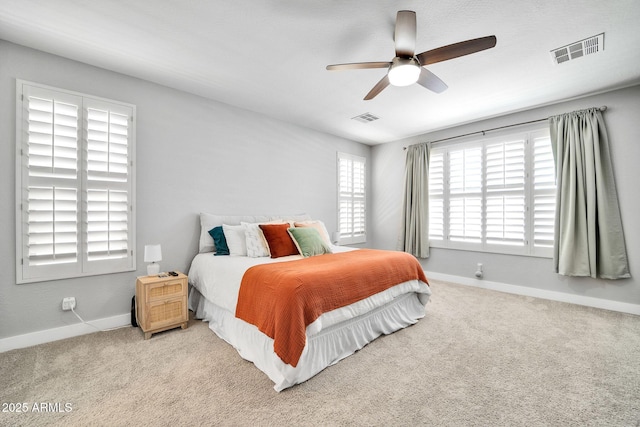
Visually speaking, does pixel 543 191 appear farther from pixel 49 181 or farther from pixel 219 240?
pixel 49 181

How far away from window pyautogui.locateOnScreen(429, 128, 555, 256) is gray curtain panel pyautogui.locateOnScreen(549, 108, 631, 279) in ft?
0.60

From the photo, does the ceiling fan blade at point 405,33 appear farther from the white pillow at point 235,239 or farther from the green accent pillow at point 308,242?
the white pillow at point 235,239

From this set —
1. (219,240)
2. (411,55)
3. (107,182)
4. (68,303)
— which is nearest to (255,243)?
(219,240)

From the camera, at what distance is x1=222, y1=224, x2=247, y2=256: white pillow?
3111 millimetres

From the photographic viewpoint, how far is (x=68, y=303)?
99.7 inches

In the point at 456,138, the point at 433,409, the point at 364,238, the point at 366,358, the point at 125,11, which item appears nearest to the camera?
the point at 433,409

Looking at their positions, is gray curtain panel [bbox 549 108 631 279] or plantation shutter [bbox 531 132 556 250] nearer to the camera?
gray curtain panel [bbox 549 108 631 279]

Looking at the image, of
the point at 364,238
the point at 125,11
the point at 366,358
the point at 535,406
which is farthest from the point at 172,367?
the point at 364,238

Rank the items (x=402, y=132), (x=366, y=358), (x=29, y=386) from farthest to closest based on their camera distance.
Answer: (x=402, y=132) < (x=366, y=358) < (x=29, y=386)

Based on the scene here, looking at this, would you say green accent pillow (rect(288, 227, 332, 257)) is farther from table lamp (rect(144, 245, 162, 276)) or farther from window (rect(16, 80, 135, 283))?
window (rect(16, 80, 135, 283))

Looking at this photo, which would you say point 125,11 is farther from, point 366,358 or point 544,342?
point 544,342

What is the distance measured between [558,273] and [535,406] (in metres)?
2.66

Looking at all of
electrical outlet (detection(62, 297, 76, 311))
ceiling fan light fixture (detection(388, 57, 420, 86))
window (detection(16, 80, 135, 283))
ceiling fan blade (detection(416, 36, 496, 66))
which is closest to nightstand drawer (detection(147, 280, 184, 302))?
window (detection(16, 80, 135, 283))

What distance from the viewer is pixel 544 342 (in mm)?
2479
